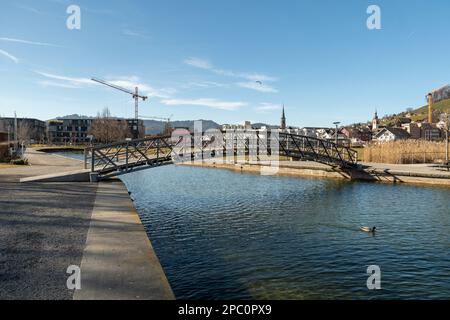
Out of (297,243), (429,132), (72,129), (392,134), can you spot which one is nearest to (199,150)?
(297,243)

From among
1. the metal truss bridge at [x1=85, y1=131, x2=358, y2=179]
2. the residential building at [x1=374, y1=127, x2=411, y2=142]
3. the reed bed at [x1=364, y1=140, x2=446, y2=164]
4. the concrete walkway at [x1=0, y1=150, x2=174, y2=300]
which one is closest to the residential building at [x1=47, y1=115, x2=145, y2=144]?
the residential building at [x1=374, y1=127, x2=411, y2=142]

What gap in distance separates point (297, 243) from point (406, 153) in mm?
32278

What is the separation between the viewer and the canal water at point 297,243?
953 cm

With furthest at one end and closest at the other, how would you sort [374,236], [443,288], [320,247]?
[374,236], [320,247], [443,288]

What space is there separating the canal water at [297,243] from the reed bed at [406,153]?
53.0 feet

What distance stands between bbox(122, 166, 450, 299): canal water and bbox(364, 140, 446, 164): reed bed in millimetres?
16147

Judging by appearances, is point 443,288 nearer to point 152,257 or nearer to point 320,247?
point 320,247

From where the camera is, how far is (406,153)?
131 ft

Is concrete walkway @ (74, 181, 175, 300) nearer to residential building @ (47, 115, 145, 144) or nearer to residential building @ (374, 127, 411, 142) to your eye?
residential building @ (374, 127, 411, 142)

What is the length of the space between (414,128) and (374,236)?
5318 inches

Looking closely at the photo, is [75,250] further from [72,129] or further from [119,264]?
[72,129]

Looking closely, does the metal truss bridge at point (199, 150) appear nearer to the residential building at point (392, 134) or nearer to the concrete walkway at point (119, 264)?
the concrete walkway at point (119, 264)
